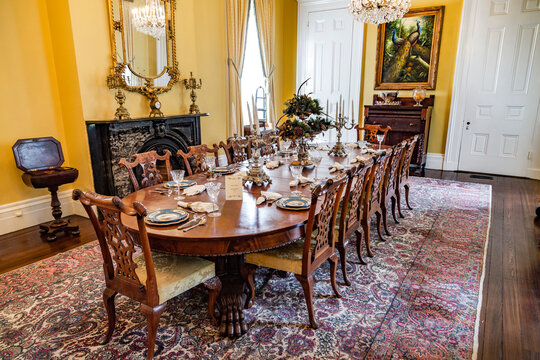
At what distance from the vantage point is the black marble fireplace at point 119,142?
3.52m

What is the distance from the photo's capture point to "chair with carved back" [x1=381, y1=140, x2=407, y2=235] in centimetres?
312

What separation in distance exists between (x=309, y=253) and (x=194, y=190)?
92 cm

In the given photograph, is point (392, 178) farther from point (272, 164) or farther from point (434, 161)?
point (434, 161)

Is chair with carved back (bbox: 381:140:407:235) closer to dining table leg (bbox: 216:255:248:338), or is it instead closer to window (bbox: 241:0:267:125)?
dining table leg (bbox: 216:255:248:338)

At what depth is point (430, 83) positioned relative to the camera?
5.88 m

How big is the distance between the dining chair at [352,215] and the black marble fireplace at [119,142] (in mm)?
2544

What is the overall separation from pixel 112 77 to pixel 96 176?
109cm

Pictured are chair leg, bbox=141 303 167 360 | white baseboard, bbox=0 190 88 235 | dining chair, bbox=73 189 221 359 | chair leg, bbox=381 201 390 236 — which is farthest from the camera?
white baseboard, bbox=0 190 88 235

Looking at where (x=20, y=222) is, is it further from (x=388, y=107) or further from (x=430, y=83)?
(x=430, y=83)

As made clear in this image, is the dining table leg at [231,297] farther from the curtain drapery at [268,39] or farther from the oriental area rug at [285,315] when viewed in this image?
the curtain drapery at [268,39]

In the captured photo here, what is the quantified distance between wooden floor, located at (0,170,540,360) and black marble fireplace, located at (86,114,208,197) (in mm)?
536

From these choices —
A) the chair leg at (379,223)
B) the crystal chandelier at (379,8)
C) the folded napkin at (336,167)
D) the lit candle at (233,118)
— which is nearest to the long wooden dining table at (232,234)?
the folded napkin at (336,167)

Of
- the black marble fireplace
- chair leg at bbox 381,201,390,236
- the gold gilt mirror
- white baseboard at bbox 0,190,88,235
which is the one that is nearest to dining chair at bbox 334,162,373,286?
chair leg at bbox 381,201,390,236

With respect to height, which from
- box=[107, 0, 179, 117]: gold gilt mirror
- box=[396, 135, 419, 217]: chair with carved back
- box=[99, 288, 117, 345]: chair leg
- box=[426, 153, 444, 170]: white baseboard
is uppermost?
box=[107, 0, 179, 117]: gold gilt mirror
